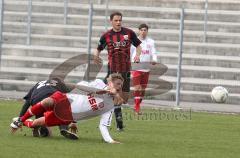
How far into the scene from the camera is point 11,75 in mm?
26891

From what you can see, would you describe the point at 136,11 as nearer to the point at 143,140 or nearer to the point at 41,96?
the point at 143,140

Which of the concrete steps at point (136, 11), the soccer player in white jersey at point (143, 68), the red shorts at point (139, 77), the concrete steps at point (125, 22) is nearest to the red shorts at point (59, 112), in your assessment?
the soccer player in white jersey at point (143, 68)

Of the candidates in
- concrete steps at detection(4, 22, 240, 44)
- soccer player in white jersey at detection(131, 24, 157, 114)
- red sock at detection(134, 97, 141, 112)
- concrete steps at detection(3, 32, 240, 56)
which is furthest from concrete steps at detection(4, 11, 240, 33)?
red sock at detection(134, 97, 141, 112)

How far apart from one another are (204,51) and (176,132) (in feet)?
34.1

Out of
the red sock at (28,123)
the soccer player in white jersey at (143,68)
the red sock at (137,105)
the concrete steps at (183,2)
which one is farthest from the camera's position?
the concrete steps at (183,2)

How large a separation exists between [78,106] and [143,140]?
1.21m

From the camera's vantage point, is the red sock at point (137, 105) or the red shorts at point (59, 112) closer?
the red shorts at point (59, 112)

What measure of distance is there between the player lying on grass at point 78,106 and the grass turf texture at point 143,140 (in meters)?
0.29

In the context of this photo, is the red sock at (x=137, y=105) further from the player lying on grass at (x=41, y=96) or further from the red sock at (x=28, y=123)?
the red sock at (x=28, y=123)

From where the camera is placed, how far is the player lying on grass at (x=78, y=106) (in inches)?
580

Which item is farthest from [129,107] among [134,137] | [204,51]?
[134,137]

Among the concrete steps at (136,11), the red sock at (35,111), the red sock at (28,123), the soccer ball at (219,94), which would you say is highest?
the concrete steps at (136,11)

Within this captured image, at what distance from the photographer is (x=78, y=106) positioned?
1495cm

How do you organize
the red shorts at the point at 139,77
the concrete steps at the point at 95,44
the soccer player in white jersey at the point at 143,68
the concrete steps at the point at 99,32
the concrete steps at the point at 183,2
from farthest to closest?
the concrete steps at the point at 183,2, the concrete steps at the point at 99,32, the concrete steps at the point at 95,44, the red shorts at the point at 139,77, the soccer player in white jersey at the point at 143,68
